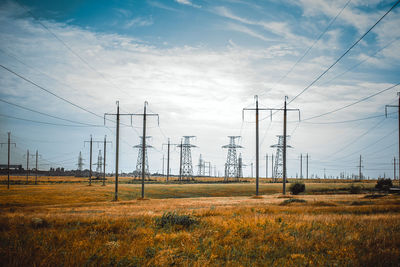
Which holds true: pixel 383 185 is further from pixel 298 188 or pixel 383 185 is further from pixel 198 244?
pixel 198 244

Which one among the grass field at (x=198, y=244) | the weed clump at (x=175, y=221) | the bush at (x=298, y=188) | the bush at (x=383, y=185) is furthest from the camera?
the bush at (x=383, y=185)

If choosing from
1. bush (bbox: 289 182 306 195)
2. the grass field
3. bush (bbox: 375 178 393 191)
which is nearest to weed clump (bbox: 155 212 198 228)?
the grass field

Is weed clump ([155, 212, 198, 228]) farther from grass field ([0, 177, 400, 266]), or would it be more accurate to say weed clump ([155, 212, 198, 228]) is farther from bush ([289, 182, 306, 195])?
bush ([289, 182, 306, 195])

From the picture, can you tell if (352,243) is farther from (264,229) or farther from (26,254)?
(26,254)

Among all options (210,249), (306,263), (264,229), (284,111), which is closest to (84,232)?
(210,249)

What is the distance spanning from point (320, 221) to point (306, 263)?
6841 millimetres

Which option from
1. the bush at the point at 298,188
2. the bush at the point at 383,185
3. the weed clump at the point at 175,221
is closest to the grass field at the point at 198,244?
the weed clump at the point at 175,221

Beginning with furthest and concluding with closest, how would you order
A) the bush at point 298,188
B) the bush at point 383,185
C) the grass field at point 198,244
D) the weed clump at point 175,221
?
the bush at point 383,185 < the bush at point 298,188 < the weed clump at point 175,221 < the grass field at point 198,244

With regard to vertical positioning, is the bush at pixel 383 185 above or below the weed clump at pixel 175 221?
below

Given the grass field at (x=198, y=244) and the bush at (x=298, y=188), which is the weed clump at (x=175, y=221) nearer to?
the grass field at (x=198, y=244)

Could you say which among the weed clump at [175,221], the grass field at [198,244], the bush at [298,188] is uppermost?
the grass field at [198,244]

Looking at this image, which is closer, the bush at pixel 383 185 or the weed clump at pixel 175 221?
the weed clump at pixel 175 221

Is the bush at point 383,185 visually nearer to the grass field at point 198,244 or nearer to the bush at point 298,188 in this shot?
the bush at point 298,188

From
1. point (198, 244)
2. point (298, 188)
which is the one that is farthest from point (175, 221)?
point (298, 188)
